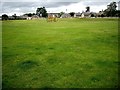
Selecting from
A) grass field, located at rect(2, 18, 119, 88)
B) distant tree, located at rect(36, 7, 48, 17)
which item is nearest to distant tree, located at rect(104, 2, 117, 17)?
distant tree, located at rect(36, 7, 48, 17)

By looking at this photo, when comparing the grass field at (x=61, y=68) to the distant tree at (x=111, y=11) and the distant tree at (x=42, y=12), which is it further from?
the distant tree at (x=42, y=12)

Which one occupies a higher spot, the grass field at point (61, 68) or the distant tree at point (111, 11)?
the distant tree at point (111, 11)

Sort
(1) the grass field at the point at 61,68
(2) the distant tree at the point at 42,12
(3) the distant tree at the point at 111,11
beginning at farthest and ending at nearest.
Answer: (2) the distant tree at the point at 42,12
(3) the distant tree at the point at 111,11
(1) the grass field at the point at 61,68

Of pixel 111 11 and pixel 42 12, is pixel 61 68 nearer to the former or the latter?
pixel 111 11

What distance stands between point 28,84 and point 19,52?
6.80m

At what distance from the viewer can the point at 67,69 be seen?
440 inches

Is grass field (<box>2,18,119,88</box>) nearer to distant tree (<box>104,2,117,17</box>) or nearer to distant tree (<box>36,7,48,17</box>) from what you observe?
distant tree (<box>104,2,117,17</box>)

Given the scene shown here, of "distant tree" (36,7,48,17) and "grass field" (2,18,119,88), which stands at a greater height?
"distant tree" (36,7,48,17)

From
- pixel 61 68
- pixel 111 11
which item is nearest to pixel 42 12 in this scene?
pixel 111 11

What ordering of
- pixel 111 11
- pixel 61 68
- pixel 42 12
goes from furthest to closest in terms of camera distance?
pixel 42 12
pixel 111 11
pixel 61 68

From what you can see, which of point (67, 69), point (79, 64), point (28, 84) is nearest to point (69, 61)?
point (79, 64)

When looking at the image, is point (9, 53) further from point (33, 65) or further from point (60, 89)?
point (60, 89)

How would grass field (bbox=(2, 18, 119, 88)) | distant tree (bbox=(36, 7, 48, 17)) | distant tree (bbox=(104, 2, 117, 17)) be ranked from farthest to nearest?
1. distant tree (bbox=(36, 7, 48, 17))
2. distant tree (bbox=(104, 2, 117, 17))
3. grass field (bbox=(2, 18, 119, 88))

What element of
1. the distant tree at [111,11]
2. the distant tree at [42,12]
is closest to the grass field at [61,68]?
the distant tree at [111,11]
